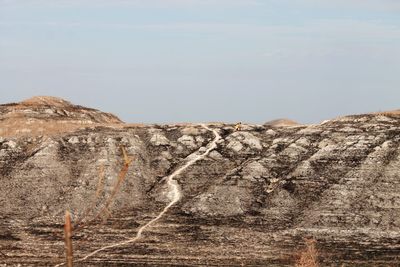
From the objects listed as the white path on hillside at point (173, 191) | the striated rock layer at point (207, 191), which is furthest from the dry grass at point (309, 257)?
the white path on hillside at point (173, 191)

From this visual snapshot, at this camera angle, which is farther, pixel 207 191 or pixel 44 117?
pixel 44 117

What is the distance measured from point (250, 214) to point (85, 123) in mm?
22851

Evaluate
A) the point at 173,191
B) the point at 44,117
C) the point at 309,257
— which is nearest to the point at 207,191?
the point at 173,191

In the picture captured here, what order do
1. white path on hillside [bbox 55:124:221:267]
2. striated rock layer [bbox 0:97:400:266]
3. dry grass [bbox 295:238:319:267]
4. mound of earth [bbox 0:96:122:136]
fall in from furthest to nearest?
mound of earth [bbox 0:96:122:136]
white path on hillside [bbox 55:124:221:267]
striated rock layer [bbox 0:97:400:266]
dry grass [bbox 295:238:319:267]

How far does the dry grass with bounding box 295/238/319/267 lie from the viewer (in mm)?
43188

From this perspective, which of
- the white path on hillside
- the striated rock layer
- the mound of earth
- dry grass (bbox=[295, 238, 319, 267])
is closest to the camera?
dry grass (bbox=[295, 238, 319, 267])

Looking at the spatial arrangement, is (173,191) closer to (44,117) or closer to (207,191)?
(207,191)

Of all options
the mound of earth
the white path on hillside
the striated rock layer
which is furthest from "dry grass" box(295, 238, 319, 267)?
the mound of earth

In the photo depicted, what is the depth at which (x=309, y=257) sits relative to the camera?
4450 cm

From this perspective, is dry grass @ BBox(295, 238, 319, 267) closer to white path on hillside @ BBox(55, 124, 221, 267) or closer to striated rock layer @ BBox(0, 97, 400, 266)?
striated rock layer @ BBox(0, 97, 400, 266)

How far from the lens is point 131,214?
2189 inches

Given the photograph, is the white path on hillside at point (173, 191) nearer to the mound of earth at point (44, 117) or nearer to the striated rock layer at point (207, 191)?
the striated rock layer at point (207, 191)

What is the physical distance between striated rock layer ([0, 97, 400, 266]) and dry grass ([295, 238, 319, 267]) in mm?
643

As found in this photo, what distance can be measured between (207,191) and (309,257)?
15182 millimetres
